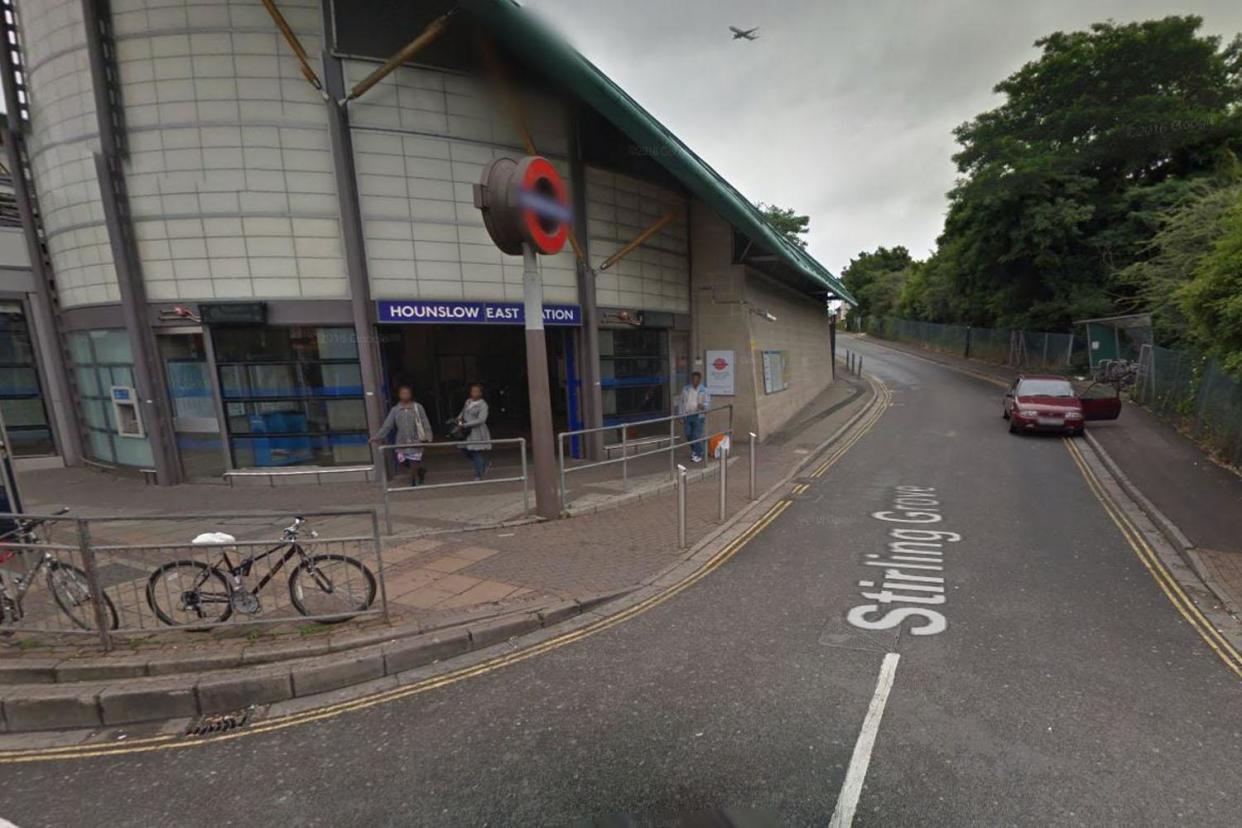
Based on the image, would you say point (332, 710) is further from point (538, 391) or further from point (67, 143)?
point (67, 143)

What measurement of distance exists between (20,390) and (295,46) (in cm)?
939

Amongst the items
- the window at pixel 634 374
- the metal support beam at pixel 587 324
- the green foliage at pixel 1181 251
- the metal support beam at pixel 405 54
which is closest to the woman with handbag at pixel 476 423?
the metal support beam at pixel 587 324

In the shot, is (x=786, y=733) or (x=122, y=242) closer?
(x=786, y=733)

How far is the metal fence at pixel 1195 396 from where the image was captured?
962 centimetres

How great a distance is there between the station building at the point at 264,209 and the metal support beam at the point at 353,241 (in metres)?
0.04

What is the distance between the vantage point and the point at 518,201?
6.17m

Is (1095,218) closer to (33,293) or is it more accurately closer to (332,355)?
(332,355)

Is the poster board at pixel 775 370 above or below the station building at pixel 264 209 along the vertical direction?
below

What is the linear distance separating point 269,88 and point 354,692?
363 inches

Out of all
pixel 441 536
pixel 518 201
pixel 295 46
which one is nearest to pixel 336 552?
pixel 441 536

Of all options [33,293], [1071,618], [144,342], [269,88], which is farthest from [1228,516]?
[33,293]

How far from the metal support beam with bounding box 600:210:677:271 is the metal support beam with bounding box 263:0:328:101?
539 centimetres

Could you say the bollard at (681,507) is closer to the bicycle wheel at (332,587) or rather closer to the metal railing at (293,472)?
the bicycle wheel at (332,587)

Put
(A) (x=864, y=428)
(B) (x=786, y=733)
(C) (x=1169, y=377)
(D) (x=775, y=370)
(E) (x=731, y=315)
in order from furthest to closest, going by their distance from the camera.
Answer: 1. (A) (x=864, y=428)
2. (D) (x=775, y=370)
3. (C) (x=1169, y=377)
4. (E) (x=731, y=315)
5. (B) (x=786, y=733)
